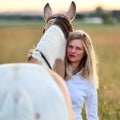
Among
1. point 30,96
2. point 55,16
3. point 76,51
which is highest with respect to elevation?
point 55,16

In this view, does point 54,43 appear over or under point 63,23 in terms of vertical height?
under

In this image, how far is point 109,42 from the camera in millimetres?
34969

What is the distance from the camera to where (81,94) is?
5.41 metres

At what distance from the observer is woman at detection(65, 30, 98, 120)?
17.7 feet

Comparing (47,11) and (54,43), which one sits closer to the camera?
(54,43)

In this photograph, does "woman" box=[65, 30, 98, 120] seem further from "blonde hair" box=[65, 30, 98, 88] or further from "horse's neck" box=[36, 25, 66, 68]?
"horse's neck" box=[36, 25, 66, 68]

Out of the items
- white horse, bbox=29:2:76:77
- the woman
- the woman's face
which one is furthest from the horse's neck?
the woman's face

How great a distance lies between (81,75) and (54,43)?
591 millimetres

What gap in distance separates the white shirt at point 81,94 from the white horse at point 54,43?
36 cm

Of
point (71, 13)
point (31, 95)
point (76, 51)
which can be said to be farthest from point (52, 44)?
point (31, 95)

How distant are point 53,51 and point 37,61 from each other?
0.42 metres

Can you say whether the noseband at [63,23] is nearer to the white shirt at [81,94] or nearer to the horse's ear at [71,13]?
the horse's ear at [71,13]

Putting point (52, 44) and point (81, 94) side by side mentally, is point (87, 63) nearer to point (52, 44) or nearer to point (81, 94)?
point (81, 94)

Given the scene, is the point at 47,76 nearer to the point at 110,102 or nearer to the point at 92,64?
the point at 92,64
